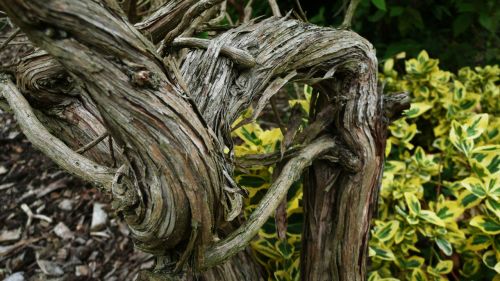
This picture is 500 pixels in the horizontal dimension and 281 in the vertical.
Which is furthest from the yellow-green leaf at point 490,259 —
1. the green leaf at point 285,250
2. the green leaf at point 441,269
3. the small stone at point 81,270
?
the small stone at point 81,270

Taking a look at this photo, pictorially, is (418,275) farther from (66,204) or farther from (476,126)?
(66,204)

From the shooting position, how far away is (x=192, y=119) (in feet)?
2.22

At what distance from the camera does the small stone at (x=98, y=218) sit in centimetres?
224

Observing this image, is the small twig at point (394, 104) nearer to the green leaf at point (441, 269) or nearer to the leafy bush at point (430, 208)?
the leafy bush at point (430, 208)

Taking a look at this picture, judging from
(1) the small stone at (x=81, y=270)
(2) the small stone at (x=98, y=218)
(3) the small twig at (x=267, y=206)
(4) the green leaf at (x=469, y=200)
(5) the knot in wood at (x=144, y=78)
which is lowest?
(4) the green leaf at (x=469, y=200)

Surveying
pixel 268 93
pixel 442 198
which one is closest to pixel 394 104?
A: pixel 268 93

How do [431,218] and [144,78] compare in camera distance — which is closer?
[144,78]

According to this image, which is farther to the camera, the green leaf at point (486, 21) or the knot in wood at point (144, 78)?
the green leaf at point (486, 21)

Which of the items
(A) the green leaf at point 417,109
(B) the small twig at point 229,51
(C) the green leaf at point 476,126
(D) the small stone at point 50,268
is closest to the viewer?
(B) the small twig at point 229,51

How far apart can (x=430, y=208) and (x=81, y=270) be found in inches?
55.9

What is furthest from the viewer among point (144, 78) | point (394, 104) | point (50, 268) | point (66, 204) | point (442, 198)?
point (66, 204)

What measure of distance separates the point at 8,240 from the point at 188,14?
1755mm

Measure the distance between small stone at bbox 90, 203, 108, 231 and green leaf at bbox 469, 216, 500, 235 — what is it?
157cm

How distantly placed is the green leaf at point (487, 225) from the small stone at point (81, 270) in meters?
1.50
